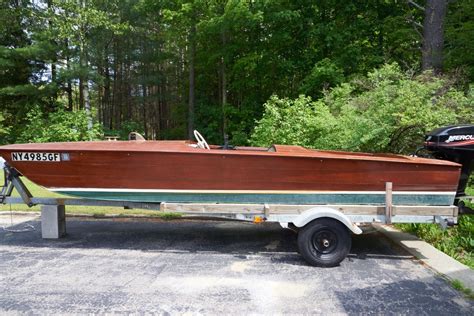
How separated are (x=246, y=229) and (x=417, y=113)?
3749 mm

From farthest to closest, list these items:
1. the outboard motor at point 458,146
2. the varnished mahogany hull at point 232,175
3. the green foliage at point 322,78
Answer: the green foliage at point 322,78 → the outboard motor at point 458,146 → the varnished mahogany hull at point 232,175

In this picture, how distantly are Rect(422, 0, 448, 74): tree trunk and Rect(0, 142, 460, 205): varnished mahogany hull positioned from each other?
797cm

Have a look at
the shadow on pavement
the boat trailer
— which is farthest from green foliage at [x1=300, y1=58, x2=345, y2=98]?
the boat trailer

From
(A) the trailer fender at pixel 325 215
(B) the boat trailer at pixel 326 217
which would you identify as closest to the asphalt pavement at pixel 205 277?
(B) the boat trailer at pixel 326 217

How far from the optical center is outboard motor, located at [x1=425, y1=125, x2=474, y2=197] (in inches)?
172

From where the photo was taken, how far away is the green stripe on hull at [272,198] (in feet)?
13.9

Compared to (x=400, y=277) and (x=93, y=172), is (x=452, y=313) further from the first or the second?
(x=93, y=172)

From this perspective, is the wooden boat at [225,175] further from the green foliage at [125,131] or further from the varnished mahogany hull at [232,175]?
the green foliage at [125,131]

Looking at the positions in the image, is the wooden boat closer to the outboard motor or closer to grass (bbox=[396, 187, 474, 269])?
the outboard motor

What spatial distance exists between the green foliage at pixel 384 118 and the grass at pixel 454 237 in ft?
6.37

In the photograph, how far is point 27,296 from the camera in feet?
10.9

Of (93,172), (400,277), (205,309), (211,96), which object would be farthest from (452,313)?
(211,96)

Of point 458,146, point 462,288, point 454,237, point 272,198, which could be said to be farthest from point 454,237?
point 272,198

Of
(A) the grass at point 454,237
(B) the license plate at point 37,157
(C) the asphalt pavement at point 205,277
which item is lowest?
(C) the asphalt pavement at point 205,277
